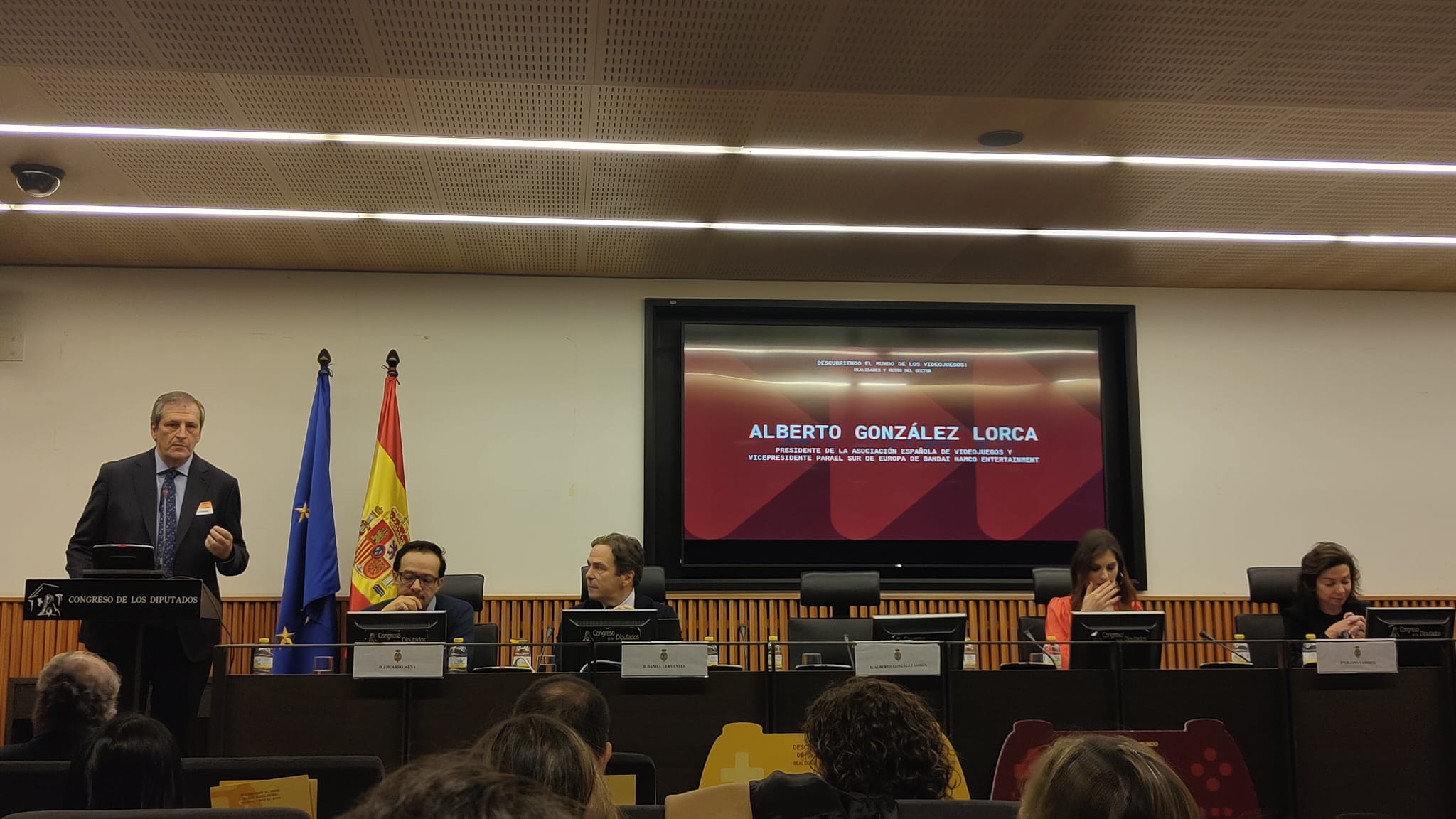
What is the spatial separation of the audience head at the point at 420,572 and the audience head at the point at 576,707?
239 centimetres

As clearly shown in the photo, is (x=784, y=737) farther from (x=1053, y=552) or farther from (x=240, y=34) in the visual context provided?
(x=1053, y=552)

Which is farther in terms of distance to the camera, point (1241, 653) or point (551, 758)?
point (1241, 653)

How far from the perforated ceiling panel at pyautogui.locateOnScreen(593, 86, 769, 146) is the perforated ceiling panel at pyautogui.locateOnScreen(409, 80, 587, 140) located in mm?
125

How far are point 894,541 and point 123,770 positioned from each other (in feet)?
16.9

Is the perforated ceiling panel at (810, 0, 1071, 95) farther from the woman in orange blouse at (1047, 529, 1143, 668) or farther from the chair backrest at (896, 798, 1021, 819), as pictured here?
the chair backrest at (896, 798, 1021, 819)

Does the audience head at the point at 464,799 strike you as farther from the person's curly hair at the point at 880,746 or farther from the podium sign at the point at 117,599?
the podium sign at the point at 117,599

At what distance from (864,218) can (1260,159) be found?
189cm

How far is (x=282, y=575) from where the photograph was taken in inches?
253

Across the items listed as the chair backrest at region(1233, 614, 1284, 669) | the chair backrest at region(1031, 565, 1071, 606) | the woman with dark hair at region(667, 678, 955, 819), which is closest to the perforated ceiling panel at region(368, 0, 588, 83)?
the woman with dark hair at region(667, 678, 955, 819)

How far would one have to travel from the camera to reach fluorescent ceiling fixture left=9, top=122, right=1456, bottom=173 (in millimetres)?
4602

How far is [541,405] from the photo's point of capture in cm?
672

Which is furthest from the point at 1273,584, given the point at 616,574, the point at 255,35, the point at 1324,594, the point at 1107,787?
the point at 255,35

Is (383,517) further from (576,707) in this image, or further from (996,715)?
(576,707)

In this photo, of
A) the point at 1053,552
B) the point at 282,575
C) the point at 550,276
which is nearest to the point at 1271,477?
the point at 1053,552
